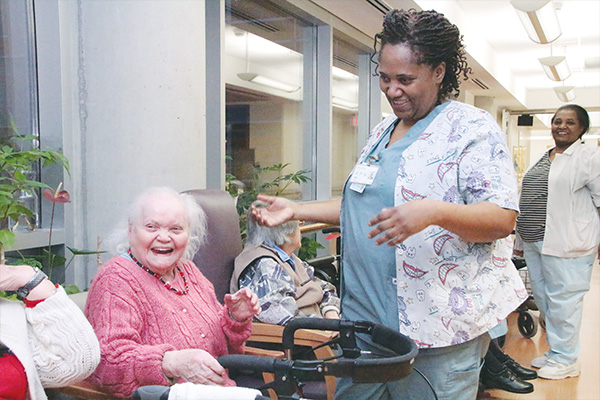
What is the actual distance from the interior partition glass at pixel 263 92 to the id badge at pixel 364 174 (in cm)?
219

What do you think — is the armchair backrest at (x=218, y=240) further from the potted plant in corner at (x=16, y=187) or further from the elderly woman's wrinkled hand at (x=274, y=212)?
the elderly woman's wrinkled hand at (x=274, y=212)

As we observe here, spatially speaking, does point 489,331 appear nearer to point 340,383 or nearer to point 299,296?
point 340,383

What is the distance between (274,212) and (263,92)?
300cm

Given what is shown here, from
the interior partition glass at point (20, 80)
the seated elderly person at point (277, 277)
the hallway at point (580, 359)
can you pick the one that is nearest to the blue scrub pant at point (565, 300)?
the hallway at point (580, 359)

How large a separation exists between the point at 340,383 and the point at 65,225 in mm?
1576

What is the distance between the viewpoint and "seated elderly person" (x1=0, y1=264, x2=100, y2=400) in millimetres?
1178

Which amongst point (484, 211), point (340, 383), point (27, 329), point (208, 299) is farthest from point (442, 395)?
point (27, 329)

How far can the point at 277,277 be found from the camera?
229 cm

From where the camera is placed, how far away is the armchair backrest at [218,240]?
2209 mm

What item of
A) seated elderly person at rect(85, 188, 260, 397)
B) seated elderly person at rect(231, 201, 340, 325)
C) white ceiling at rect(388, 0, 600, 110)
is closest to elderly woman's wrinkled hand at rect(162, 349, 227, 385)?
seated elderly person at rect(85, 188, 260, 397)

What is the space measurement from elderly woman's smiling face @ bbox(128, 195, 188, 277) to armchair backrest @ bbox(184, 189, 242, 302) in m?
0.49

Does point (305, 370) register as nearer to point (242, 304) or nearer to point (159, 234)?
point (242, 304)

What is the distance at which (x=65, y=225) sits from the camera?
8.14 feet

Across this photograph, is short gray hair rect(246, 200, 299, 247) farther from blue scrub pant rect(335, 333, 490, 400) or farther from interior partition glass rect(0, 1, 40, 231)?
blue scrub pant rect(335, 333, 490, 400)
